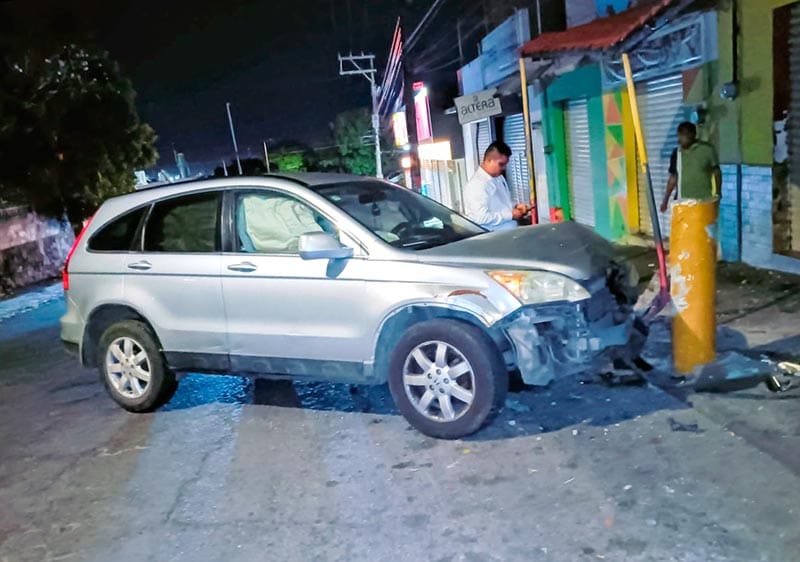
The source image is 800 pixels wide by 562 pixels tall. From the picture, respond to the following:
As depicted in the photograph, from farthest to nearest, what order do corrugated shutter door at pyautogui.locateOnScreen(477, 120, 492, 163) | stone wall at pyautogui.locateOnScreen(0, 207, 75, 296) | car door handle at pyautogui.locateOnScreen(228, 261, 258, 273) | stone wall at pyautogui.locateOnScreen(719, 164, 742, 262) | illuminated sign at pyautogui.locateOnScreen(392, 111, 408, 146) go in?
illuminated sign at pyautogui.locateOnScreen(392, 111, 408, 146) → corrugated shutter door at pyautogui.locateOnScreen(477, 120, 492, 163) → stone wall at pyautogui.locateOnScreen(0, 207, 75, 296) → stone wall at pyautogui.locateOnScreen(719, 164, 742, 262) → car door handle at pyautogui.locateOnScreen(228, 261, 258, 273)

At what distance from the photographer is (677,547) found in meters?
3.40

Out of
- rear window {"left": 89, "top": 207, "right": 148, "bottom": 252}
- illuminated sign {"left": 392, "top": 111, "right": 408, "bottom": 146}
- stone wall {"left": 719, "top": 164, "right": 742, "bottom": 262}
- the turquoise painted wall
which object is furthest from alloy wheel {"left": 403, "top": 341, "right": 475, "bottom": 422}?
illuminated sign {"left": 392, "top": 111, "right": 408, "bottom": 146}

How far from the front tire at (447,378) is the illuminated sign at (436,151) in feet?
74.5

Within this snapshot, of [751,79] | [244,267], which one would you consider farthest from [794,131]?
[244,267]

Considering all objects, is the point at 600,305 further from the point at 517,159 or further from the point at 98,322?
the point at 517,159

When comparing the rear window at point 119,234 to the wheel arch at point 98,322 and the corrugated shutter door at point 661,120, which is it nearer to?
the wheel arch at point 98,322

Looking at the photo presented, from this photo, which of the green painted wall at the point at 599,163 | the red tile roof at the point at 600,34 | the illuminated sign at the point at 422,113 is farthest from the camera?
the illuminated sign at the point at 422,113

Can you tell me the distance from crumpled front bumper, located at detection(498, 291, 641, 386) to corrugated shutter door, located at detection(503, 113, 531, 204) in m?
12.3

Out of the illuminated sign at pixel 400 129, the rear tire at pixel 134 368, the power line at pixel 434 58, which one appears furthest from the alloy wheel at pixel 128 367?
the illuminated sign at pixel 400 129

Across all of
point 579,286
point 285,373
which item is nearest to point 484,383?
point 579,286

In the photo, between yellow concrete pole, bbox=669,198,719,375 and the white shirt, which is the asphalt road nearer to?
yellow concrete pole, bbox=669,198,719,375

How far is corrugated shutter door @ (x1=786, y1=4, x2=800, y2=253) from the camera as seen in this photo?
25.3 feet

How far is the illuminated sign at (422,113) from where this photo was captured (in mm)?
29484

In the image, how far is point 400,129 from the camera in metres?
41.3
